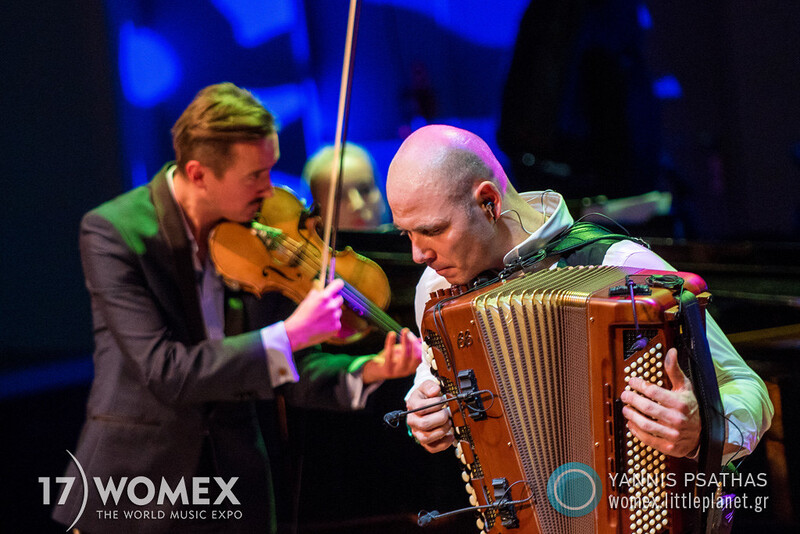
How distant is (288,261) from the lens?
235 cm

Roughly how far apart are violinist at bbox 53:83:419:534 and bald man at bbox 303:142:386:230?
631mm

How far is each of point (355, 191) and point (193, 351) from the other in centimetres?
119

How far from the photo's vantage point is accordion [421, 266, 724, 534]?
Answer: 134cm

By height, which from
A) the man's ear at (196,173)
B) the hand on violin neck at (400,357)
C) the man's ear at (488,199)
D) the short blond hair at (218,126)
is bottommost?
the hand on violin neck at (400,357)

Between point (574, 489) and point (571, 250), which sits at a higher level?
point (571, 250)

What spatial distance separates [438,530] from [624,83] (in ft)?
7.87

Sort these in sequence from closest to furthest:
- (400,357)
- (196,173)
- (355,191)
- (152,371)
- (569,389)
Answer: (569,389)
(152,371)
(400,357)
(196,173)
(355,191)

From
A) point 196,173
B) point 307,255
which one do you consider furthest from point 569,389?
point 196,173

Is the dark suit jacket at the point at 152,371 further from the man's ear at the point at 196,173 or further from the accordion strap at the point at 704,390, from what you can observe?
the accordion strap at the point at 704,390

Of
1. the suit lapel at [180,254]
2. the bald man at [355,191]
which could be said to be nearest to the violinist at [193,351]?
the suit lapel at [180,254]

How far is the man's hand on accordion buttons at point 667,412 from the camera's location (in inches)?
51.6

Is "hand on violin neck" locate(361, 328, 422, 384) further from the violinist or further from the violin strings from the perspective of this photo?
the violin strings

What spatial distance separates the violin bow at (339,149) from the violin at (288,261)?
1.6 inches

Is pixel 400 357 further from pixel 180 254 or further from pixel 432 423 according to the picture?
pixel 180 254
